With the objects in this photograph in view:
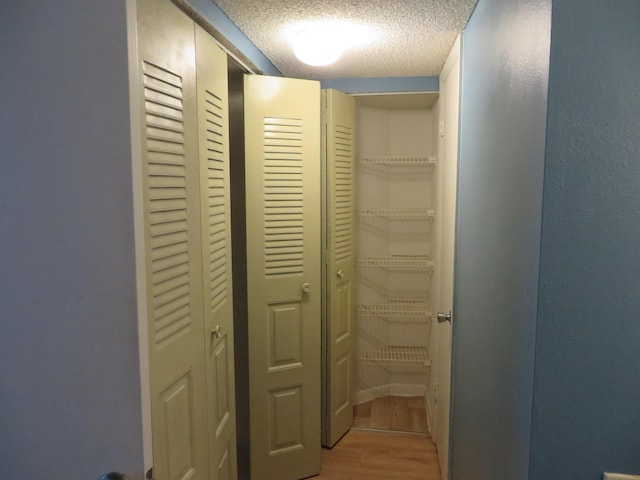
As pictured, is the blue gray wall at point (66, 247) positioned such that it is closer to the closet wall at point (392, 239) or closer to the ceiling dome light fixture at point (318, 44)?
the ceiling dome light fixture at point (318, 44)

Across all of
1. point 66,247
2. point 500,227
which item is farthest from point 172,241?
point 500,227

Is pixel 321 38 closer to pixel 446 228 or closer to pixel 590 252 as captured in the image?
pixel 446 228

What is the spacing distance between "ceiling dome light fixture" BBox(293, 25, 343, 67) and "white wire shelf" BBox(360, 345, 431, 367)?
6.06 feet

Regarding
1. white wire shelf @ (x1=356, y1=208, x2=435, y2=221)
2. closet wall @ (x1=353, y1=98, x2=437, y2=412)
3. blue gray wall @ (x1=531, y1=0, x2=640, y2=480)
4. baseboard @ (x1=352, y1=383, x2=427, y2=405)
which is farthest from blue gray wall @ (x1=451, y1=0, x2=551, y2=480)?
baseboard @ (x1=352, y1=383, x2=427, y2=405)

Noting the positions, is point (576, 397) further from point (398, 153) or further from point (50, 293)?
point (398, 153)

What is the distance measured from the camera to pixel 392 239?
3238 millimetres

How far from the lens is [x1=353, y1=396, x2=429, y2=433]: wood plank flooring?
2932 millimetres

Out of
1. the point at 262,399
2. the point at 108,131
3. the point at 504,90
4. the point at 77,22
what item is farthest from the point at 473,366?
the point at 77,22

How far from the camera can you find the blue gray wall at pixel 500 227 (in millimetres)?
972

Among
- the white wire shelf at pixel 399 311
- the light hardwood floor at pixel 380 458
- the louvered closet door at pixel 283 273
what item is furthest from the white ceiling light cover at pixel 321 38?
the light hardwood floor at pixel 380 458

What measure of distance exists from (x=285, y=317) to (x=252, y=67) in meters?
1.16

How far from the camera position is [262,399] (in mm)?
2262

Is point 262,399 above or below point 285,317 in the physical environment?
below

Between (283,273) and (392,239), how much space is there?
1.19m
